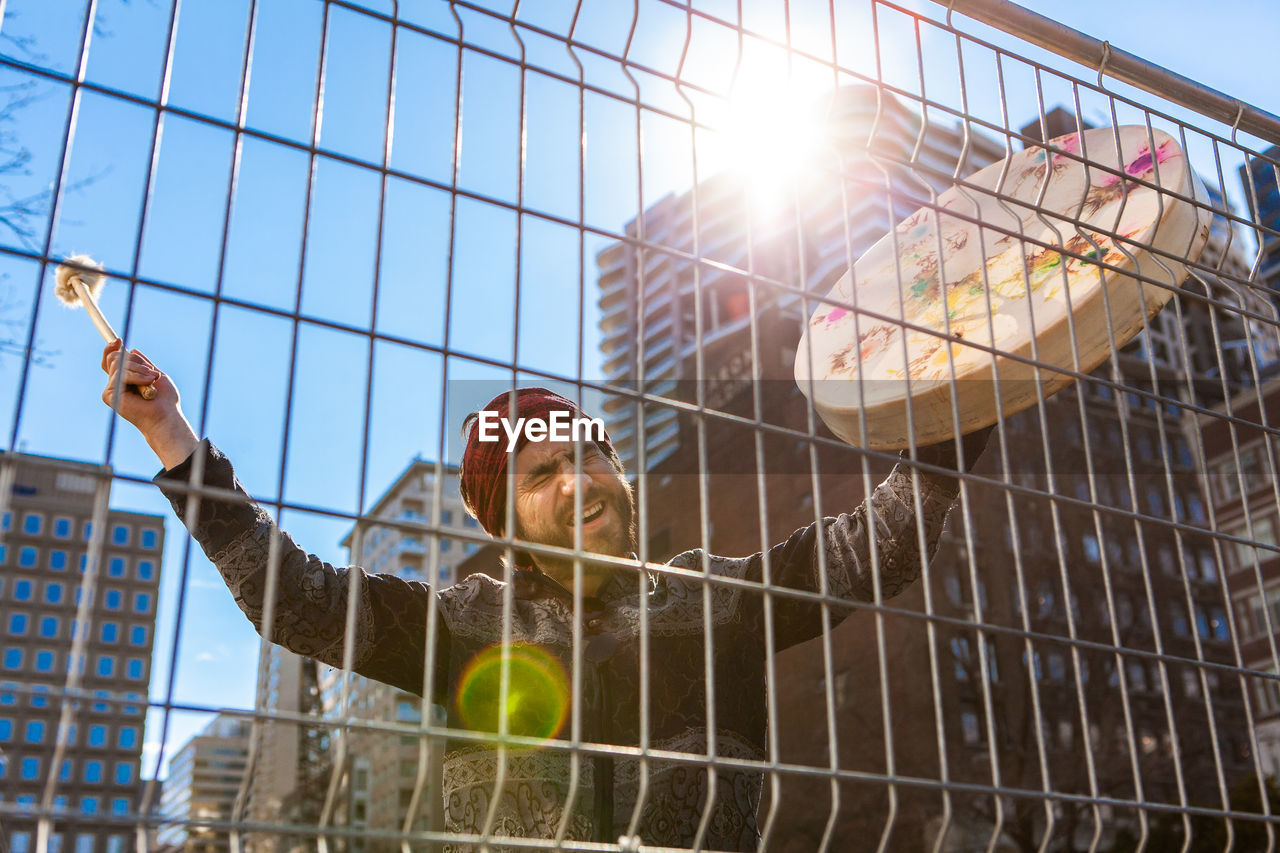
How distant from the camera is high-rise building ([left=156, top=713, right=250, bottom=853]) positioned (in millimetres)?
1426

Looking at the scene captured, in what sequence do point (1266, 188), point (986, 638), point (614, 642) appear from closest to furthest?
point (614, 642) < point (1266, 188) < point (986, 638)

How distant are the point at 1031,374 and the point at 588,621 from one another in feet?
3.45

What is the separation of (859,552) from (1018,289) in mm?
695

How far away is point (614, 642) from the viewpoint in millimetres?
2607

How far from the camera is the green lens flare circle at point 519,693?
241cm

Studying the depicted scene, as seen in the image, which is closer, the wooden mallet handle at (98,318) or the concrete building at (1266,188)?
the wooden mallet handle at (98,318)

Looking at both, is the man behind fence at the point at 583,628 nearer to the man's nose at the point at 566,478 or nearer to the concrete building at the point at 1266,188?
the man's nose at the point at 566,478

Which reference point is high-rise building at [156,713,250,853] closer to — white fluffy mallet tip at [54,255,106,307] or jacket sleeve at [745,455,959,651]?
white fluffy mallet tip at [54,255,106,307]

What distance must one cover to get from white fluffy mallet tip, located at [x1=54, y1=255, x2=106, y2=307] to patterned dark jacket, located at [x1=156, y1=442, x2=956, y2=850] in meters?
0.62

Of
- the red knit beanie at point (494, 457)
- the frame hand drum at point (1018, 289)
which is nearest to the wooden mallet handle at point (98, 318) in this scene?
the red knit beanie at point (494, 457)

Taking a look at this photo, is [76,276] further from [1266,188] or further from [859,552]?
[1266,188]

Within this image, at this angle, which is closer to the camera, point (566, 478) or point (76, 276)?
point (76, 276)

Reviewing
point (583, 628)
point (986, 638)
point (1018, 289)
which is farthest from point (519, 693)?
point (986, 638)

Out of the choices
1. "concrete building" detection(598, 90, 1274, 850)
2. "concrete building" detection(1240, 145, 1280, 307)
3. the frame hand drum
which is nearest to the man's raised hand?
the frame hand drum
